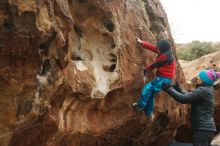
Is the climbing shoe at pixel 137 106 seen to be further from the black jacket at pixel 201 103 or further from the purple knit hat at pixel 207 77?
the purple knit hat at pixel 207 77

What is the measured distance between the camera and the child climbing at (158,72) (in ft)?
29.2

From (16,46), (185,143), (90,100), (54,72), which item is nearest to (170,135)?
(185,143)

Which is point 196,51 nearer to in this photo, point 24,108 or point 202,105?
point 202,105

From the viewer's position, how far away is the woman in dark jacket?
8.75m

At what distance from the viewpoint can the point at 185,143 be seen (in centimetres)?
1306

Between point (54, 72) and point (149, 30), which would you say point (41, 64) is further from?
point (149, 30)

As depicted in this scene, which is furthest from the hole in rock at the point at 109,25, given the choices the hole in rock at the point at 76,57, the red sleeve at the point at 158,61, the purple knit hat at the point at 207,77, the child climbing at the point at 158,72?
the purple knit hat at the point at 207,77

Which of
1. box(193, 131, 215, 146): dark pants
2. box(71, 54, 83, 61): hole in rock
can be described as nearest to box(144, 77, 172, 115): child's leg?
box(193, 131, 215, 146): dark pants

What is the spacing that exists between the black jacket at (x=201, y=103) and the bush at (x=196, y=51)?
1392 cm

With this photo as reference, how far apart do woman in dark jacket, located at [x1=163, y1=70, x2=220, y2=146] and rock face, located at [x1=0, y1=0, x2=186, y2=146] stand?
3.57 feet

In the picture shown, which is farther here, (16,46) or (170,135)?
(170,135)

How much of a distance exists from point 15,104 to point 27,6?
1.52 metres

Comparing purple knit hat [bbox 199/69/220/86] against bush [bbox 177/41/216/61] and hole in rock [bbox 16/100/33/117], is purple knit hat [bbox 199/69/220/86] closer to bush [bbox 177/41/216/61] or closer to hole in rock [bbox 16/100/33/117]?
hole in rock [bbox 16/100/33/117]

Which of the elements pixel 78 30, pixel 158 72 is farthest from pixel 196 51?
pixel 78 30
